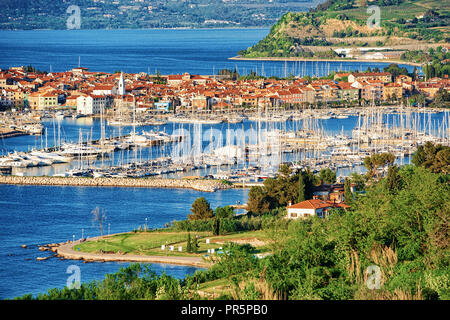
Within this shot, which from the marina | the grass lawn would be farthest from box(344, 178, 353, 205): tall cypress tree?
the marina

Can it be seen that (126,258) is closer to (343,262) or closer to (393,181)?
(343,262)

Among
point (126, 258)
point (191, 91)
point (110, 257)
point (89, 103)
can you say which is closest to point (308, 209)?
point (126, 258)

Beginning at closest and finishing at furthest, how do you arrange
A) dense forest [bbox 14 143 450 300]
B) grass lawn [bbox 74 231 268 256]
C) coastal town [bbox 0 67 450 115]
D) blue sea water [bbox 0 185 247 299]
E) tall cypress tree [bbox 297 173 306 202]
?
1. dense forest [bbox 14 143 450 300]
2. blue sea water [bbox 0 185 247 299]
3. grass lawn [bbox 74 231 268 256]
4. tall cypress tree [bbox 297 173 306 202]
5. coastal town [bbox 0 67 450 115]

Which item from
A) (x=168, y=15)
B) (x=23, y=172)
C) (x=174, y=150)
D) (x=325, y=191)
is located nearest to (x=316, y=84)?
(x=174, y=150)

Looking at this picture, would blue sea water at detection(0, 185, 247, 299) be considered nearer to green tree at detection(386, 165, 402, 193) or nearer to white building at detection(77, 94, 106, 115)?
green tree at detection(386, 165, 402, 193)

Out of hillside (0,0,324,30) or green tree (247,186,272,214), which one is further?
hillside (0,0,324,30)
